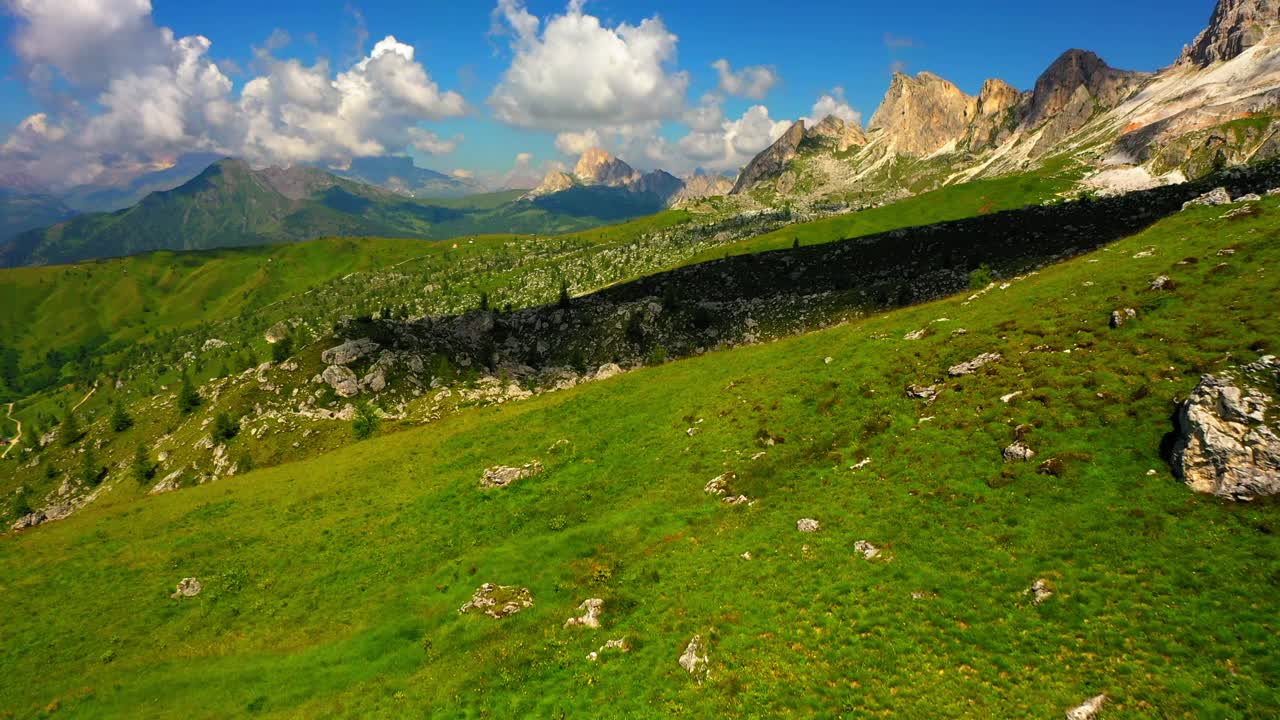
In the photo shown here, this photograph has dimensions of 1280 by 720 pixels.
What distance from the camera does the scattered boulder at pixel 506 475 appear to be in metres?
49.7

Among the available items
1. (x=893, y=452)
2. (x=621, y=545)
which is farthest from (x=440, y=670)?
(x=893, y=452)

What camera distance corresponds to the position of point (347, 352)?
438 feet

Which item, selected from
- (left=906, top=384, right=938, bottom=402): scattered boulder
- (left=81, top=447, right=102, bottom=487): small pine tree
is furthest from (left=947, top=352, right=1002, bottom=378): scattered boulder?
(left=81, top=447, right=102, bottom=487): small pine tree

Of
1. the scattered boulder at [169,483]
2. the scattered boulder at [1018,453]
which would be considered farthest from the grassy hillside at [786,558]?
the scattered boulder at [169,483]

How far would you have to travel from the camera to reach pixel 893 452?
3594cm

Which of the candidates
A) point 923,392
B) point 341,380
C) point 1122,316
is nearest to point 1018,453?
point 923,392

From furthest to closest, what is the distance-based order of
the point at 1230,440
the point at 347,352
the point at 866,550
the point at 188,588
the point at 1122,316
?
the point at 347,352
the point at 188,588
the point at 1122,316
the point at 866,550
the point at 1230,440

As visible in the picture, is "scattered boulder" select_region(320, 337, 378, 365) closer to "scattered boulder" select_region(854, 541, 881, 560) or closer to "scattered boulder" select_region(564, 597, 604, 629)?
"scattered boulder" select_region(564, 597, 604, 629)

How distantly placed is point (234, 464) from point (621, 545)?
11974 centimetres

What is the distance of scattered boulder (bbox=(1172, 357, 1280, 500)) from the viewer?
23.7 metres

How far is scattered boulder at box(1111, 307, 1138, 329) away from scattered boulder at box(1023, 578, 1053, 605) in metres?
25.5

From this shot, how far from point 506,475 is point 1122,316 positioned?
5082 centimetres

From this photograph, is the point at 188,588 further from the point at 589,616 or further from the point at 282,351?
the point at 282,351

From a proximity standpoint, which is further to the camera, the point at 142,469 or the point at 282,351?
the point at 282,351
